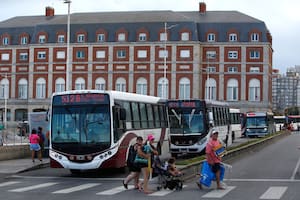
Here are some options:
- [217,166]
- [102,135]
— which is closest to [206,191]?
[217,166]

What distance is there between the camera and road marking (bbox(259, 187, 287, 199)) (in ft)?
49.7

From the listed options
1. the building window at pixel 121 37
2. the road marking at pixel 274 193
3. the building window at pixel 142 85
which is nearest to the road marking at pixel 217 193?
the road marking at pixel 274 193

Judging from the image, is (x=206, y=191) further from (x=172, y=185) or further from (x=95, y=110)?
(x=95, y=110)

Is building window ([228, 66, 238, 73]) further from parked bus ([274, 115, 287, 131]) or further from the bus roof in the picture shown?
the bus roof

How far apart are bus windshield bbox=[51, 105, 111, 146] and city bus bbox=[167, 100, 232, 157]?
889cm

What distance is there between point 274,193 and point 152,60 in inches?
2931

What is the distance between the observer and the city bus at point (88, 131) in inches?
813

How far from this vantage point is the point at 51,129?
841 inches

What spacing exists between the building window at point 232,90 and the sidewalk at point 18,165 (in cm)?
6460

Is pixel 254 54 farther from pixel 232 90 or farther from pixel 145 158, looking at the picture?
pixel 145 158

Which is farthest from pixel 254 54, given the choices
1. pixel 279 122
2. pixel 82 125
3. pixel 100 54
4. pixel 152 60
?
pixel 82 125

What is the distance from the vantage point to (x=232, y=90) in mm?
90312

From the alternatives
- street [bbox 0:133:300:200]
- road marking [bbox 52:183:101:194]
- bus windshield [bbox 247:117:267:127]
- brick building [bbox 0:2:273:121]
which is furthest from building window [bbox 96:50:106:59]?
road marking [bbox 52:183:101:194]

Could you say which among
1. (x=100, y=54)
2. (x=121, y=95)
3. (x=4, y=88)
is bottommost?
(x=121, y=95)
